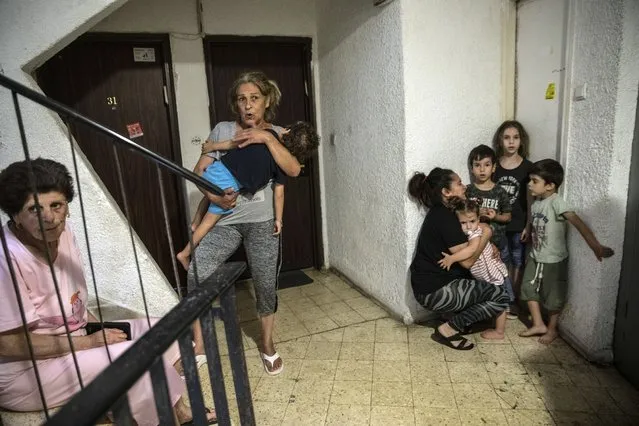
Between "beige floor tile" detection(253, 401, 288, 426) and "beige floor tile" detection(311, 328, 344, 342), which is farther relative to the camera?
"beige floor tile" detection(311, 328, 344, 342)

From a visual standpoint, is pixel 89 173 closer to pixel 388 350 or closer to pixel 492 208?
pixel 388 350

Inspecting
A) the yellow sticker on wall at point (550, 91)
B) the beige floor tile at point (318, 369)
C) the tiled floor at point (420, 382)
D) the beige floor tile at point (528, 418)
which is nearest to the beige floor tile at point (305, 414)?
the tiled floor at point (420, 382)

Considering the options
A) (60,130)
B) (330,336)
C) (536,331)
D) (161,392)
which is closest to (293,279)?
(330,336)

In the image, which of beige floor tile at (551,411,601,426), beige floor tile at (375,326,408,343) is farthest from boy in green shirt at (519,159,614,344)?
beige floor tile at (375,326,408,343)

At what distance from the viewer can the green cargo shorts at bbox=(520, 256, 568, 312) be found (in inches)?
93.9

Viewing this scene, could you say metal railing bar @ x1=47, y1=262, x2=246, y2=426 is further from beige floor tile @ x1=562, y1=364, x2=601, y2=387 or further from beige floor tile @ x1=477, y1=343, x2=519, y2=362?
beige floor tile @ x1=562, y1=364, x2=601, y2=387

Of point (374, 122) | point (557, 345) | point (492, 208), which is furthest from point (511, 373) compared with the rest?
point (374, 122)

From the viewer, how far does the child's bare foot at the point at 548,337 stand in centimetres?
244

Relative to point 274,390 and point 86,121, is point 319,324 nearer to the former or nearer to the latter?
point 274,390

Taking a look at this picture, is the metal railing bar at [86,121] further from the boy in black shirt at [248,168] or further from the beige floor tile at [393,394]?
the beige floor tile at [393,394]

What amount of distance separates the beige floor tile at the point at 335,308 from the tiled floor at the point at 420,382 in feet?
0.78

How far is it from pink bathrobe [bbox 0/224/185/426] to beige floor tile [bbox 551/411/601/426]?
172 cm

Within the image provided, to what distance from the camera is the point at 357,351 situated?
2.52 meters

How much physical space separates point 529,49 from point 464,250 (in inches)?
57.1
